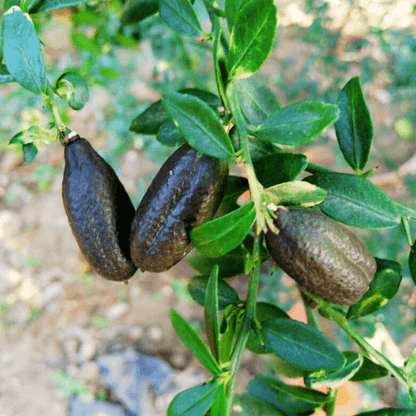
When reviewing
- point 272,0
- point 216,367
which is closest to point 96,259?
point 216,367

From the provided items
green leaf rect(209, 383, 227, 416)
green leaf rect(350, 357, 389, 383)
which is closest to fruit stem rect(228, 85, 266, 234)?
green leaf rect(209, 383, 227, 416)

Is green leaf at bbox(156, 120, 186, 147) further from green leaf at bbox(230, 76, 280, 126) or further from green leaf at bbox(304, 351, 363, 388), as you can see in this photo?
green leaf at bbox(304, 351, 363, 388)

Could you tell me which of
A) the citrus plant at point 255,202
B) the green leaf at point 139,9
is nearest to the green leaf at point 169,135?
the citrus plant at point 255,202

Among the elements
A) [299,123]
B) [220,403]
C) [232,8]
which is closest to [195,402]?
[220,403]

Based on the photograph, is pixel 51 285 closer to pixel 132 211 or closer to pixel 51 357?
pixel 51 357

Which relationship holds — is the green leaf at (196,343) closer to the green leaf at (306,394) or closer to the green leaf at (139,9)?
the green leaf at (306,394)

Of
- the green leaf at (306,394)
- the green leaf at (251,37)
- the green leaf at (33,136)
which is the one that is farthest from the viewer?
the green leaf at (306,394)
